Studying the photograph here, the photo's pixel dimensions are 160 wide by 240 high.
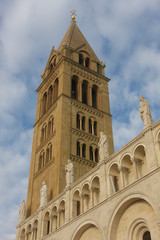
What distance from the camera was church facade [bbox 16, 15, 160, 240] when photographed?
58.3ft

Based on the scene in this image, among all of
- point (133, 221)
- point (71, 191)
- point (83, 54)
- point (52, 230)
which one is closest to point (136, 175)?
point (133, 221)

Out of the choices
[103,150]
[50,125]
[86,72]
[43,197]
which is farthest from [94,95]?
[103,150]

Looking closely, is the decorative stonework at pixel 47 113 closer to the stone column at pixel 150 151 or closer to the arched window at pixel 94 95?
the arched window at pixel 94 95

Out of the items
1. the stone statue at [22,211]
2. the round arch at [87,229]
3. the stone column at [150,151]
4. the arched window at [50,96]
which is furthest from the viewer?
the arched window at [50,96]

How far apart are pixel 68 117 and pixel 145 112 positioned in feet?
50.2

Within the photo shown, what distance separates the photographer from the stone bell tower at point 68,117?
3152 centimetres

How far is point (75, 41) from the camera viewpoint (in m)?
44.6

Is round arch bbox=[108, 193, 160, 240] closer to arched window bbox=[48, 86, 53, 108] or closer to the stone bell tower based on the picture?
the stone bell tower

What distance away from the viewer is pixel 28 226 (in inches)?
1132

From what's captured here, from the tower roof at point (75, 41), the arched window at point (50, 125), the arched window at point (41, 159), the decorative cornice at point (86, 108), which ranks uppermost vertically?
the tower roof at point (75, 41)

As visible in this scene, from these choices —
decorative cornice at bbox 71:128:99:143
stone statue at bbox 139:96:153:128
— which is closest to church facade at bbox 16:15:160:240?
stone statue at bbox 139:96:153:128

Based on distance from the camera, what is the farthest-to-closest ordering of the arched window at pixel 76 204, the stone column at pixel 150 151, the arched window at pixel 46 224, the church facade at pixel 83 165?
1. the arched window at pixel 46 224
2. the arched window at pixel 76 204
3. the church facade at pixel 83 165
4. the stone column at pixel 150 151

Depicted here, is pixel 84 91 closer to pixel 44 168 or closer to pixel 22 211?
pixel 44 168

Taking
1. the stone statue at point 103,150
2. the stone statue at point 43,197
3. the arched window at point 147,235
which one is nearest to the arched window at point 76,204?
the stone statue at point 103,150
